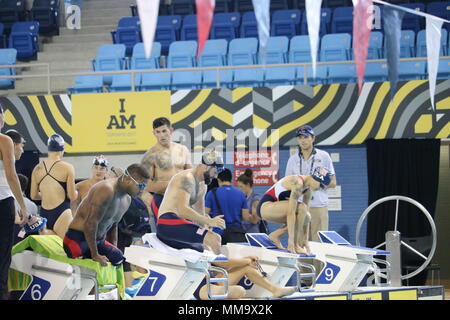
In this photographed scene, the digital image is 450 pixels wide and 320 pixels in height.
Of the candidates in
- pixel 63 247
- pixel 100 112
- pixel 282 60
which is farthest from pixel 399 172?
pixel 63 247

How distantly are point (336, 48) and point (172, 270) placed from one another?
8278 mm

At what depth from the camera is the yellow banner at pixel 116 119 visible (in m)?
12.8

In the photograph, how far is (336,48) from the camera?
1410 centimetres

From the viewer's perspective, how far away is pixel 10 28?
58.4 feet

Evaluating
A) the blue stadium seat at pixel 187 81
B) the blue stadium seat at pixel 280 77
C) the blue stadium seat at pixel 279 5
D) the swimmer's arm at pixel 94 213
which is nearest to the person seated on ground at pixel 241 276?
the swimmer's arm at pixel 94 213

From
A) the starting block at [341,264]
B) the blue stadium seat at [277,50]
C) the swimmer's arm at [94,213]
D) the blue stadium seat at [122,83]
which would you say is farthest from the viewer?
the blue stadium seat at [277,50]

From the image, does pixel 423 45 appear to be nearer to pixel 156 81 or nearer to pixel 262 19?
pixel 156 81

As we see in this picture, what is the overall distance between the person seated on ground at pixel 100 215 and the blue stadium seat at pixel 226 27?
32.0 feet

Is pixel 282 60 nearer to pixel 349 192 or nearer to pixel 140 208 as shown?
pixel 349 192

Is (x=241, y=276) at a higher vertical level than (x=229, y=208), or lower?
lower

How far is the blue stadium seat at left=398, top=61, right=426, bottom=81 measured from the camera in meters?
13.2

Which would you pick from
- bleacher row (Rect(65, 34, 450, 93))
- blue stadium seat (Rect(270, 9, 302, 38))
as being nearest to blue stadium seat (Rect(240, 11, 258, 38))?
blue stadium seat (Rect(270, 9, 302, 38))

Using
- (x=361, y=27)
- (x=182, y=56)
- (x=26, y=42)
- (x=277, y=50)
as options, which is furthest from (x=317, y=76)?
(x=361, y=27)

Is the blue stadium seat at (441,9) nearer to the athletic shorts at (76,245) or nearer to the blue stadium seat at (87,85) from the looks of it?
the blue stadium seat at (87,85)
